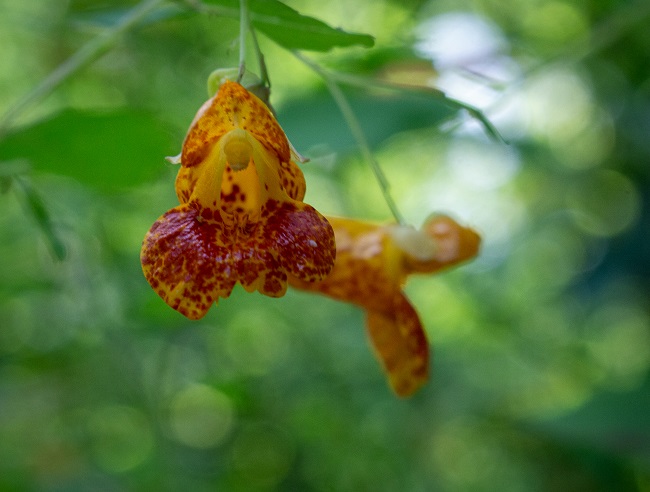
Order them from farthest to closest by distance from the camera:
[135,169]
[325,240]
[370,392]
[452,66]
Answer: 1. [370,392]
2. [452,66]
3. [135,169]
4. [325,240]

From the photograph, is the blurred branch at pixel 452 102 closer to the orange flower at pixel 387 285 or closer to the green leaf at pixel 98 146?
the orange flower at pixel 387 285

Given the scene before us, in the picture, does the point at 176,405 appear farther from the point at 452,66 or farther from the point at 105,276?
the point at 452,66

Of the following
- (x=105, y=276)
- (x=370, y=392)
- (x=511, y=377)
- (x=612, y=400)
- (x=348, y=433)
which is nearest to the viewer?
(x=612, y=400)

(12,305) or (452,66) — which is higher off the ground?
(452,66)

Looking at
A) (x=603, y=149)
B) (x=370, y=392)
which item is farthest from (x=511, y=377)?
(x=603, y=149)

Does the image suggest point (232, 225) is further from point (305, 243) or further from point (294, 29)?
point (294, 29)

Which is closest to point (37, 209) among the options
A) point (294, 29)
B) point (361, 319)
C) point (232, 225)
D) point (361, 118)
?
point (232, 225)
